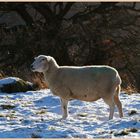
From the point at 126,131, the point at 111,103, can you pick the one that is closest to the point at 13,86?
the point at 111,103

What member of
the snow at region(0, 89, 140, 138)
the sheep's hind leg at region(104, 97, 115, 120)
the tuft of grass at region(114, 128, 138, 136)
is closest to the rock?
the snow at region(0, 89, 140, 138)

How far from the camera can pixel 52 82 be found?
11.1m

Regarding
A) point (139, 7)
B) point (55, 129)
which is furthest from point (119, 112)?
point (139, 7)

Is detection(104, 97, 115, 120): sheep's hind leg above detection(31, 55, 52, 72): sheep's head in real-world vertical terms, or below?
below

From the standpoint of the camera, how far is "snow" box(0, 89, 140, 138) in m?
8.89

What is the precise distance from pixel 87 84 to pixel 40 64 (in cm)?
118

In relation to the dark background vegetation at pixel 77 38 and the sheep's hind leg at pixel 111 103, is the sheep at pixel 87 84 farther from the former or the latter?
the dark background vegetation at pixel 77 38

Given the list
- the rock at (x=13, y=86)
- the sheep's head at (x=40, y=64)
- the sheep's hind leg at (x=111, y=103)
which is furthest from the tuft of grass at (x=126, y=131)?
the rock at (x=13, y=86)

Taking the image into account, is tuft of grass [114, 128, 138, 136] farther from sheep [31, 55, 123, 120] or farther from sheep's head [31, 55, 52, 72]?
sheep's head [31, 55, 52, 72]

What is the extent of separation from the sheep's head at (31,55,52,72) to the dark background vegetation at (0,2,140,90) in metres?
11.7

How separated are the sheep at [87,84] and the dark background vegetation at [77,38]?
472 inches

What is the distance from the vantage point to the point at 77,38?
78.3 feet

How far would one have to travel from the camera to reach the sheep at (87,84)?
10734 millimetres

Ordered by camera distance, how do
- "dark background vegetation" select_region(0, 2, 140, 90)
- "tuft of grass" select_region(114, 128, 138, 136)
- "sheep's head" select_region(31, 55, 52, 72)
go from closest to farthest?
Result: "tuft of grass" select_region(114, 128, 138, 136), "sheep's head" select_region(31, 55, 52, 72), "dark background vegetation" select_region(0, 2, 140, 90)
